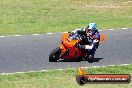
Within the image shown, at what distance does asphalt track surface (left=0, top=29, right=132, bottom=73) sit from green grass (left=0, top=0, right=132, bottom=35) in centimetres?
140

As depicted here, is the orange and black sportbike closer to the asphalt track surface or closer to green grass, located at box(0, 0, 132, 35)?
the asphalt track surface

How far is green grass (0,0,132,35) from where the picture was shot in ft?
73.6

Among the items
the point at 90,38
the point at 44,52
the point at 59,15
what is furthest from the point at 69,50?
the point at 59,15

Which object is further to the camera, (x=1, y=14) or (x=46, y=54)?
(x=1, y=14)

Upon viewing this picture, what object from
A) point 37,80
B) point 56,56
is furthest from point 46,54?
point 37,80

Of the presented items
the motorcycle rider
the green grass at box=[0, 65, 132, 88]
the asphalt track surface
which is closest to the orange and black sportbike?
the motorcycle rider

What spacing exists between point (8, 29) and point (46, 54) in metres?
4.84

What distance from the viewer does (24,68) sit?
595 inches

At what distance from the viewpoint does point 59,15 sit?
83.8ft

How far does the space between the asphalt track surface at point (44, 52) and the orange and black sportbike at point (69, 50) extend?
0.82 feet

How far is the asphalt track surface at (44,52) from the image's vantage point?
1554cm

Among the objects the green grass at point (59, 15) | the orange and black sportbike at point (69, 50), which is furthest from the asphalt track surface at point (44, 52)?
the green grass at point (59, 15)

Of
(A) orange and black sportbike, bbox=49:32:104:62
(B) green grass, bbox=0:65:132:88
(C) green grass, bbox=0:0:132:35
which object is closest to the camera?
(B) green grass, bbox=0:65:132:88

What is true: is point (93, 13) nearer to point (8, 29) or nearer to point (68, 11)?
point (68, 11)
